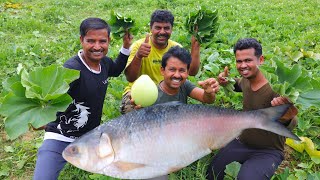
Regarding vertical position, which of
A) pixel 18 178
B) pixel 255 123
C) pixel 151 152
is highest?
pixel 255 123

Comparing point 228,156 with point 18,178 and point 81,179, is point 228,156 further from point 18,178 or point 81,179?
point 18,178

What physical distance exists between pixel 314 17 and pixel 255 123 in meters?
8.08

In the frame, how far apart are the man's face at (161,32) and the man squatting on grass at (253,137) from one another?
0.99m

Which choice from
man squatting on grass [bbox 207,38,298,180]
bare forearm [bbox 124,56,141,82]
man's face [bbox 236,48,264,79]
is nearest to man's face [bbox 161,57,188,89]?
man squatting on grass [bbox 207,38,298,180]

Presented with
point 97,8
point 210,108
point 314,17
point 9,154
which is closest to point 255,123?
point 210,108

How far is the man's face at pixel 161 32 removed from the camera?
4250 millimetres

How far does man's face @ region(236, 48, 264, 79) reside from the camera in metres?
3.42

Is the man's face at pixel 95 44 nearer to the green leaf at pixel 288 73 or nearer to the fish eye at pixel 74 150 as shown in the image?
the fish eye at pixel 74 150

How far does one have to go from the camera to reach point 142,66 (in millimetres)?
4422

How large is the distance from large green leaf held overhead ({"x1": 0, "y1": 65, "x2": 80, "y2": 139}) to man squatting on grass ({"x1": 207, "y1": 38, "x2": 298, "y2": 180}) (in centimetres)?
162

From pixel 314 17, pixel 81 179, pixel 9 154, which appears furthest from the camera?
pixel 314 17

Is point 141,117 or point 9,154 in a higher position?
point 141,117

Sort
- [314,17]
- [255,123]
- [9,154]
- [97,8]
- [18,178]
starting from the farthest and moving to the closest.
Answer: [97,8]
[314,17]
[9,154]
[18,178]
[255,123]

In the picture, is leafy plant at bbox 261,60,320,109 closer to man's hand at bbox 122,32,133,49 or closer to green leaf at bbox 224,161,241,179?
green leaf at bbox 224,161,241,179
